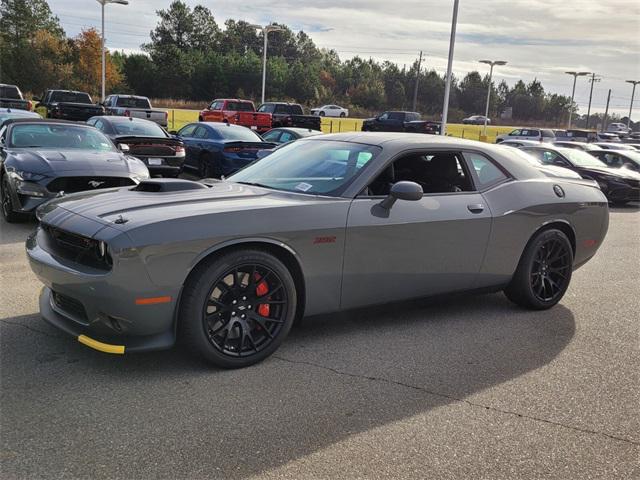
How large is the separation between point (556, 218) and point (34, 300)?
14.7ft

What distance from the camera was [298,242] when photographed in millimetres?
3996

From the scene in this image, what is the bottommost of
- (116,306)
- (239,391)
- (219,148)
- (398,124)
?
(239,391)

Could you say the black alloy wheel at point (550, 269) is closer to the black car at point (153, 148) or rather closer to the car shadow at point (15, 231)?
the car shadow at point (15, 231)

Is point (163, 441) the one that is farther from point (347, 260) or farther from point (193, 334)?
point (347, 260)

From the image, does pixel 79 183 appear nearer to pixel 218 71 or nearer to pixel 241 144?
pixel 241 144

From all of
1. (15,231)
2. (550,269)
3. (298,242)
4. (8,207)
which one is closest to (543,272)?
(550,269)

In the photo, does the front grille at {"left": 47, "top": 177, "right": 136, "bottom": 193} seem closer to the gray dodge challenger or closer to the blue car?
the gray dodge challenger

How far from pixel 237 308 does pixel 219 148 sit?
9725mm

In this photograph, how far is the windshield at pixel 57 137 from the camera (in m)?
8.94

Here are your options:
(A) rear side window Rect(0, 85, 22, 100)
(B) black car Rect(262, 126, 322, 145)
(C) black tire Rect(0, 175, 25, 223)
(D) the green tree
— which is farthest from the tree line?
(C) black tire Rect(0, 175, 25, 223)

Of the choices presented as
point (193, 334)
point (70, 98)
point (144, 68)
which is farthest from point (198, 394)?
point (144, 68)

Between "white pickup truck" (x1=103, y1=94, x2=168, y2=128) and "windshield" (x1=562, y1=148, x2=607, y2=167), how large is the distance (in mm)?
16245

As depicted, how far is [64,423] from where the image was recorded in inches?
123

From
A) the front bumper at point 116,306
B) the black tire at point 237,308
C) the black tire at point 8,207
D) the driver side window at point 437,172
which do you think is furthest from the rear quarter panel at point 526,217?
the black tire at point 8,207
